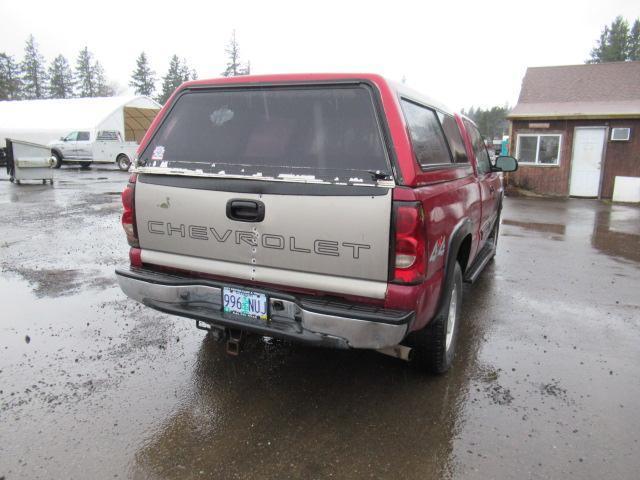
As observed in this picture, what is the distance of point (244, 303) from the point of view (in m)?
2.96

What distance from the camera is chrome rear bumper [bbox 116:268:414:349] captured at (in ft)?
8.71

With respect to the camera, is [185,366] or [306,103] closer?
[306,103]

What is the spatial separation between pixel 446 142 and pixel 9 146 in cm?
1682

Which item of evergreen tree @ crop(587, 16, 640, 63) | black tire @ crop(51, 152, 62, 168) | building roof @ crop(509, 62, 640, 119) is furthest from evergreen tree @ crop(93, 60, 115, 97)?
building roof @ crop(509, 62, 640, 119)

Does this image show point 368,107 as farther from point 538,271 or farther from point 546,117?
point 546,117

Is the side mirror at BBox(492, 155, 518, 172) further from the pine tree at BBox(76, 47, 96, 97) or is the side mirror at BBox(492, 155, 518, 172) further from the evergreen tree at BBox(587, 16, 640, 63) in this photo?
the pine tree at BBox(76, 47, 96, 97)

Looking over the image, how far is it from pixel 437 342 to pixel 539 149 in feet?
48.5

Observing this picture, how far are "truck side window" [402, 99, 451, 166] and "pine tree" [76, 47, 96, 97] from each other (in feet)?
255

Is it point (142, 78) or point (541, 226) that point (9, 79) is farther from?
point (541, 226)

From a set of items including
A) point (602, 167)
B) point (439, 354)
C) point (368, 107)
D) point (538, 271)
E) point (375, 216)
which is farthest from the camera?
point (602, 167)

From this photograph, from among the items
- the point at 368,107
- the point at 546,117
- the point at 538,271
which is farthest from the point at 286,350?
the point at 546,117

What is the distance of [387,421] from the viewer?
10.00ft

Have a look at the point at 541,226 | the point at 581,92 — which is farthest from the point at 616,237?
the point at 581,92

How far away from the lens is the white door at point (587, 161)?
50.6 ft
